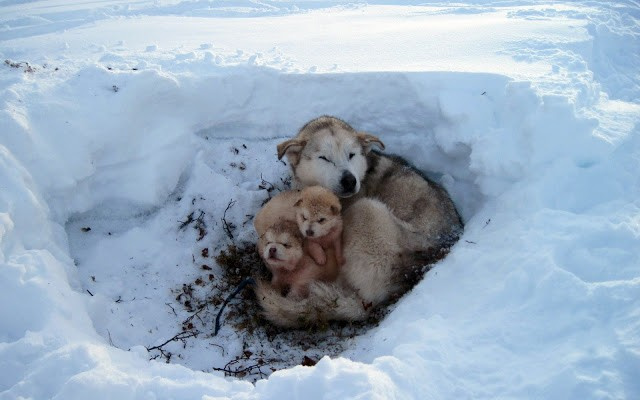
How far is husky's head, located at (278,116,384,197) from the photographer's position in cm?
514

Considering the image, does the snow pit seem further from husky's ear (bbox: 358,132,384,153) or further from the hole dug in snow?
husky's ear (bbox: 358,132,384,153)

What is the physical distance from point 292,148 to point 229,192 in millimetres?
1048

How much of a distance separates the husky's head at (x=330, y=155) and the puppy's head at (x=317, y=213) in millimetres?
470

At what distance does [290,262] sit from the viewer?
4645mm

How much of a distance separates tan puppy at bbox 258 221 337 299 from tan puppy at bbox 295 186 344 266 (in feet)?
0.30

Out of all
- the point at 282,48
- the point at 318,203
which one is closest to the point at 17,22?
the point at 282,48

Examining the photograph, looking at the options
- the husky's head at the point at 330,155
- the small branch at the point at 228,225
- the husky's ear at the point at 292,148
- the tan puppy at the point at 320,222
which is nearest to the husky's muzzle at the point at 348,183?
the husky's head at the point at 330,155

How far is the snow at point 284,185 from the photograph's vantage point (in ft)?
9.12

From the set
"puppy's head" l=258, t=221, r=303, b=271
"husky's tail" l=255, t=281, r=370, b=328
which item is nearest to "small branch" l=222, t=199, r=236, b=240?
"puppy's head" l=258, t=221, r=303, b=271

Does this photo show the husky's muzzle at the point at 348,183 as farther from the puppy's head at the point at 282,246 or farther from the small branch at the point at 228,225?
the small branch at the point at 228,225

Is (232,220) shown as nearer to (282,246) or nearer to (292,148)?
(292,148)

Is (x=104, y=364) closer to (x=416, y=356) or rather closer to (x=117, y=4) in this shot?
(x=416, y=356)

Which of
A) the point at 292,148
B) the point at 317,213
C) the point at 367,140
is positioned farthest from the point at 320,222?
the point at 367,140

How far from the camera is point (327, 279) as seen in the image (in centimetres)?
466
